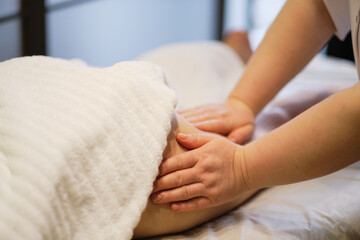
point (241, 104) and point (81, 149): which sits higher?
point (81, 149)

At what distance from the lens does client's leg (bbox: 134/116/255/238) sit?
60 cm

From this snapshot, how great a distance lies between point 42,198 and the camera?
1.40ft

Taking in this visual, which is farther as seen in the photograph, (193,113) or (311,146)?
(193,113)

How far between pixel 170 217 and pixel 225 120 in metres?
0.30

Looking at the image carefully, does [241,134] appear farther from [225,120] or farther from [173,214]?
[173,214]

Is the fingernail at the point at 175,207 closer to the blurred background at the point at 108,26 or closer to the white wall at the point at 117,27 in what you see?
the blurred background at the point at 108,26

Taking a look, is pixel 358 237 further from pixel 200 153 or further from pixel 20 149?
pixel 20 149

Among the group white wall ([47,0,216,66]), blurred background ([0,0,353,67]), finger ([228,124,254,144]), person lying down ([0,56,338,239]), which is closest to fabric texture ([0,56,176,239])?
person lying down ([0,56,338,239])

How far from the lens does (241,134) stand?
2.76 feet

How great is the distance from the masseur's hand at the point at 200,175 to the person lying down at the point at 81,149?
0.03 metres

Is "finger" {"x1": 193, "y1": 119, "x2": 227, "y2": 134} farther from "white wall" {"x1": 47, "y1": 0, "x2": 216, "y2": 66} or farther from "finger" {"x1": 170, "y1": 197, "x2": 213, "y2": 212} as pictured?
"white wall" {"x1": 47, "y1": 0, "x2": 216, "y2": 66}

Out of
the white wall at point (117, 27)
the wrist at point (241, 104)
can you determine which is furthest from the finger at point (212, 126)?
the white wall at point (117, 27)

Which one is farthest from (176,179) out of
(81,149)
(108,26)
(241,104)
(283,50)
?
(108,26)

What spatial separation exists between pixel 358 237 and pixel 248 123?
1.14 ft
